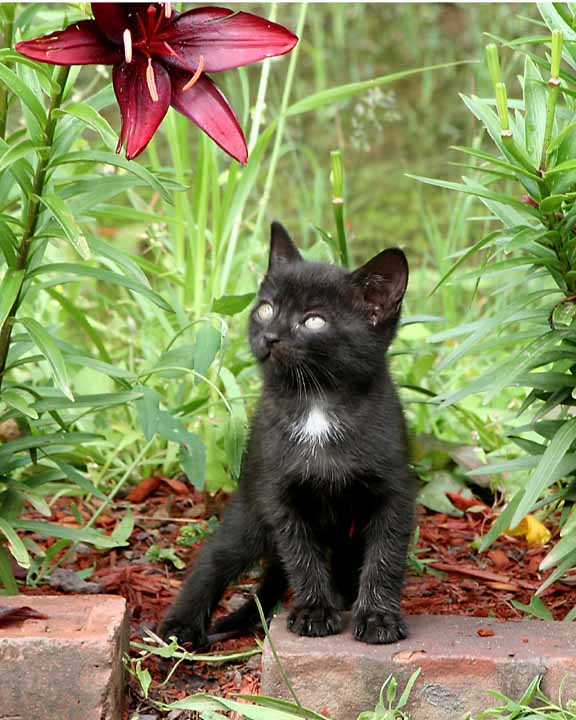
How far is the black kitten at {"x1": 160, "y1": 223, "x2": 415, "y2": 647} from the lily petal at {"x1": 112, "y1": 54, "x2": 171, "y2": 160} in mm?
631

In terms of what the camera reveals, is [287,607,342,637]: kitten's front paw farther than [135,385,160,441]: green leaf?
No

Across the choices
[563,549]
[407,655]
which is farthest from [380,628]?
[563,549]

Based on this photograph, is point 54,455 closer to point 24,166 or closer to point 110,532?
point 110,532

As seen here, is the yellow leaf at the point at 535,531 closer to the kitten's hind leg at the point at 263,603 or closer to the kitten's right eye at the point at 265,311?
the kitten's hind leg at the point at 263,603

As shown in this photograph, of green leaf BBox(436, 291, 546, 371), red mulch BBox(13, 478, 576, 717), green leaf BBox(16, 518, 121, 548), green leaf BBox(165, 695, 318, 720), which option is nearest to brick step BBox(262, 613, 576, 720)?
green leaf BBox(165, 695, 318, 720)

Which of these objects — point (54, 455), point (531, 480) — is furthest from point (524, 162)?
point (54, 455)

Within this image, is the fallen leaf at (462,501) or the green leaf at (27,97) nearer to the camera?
the green leaf at (27,97)

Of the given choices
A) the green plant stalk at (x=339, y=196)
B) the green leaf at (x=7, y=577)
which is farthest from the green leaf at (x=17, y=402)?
the green plant stalk at (x=339, y=196)

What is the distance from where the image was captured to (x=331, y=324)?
9.32 feet

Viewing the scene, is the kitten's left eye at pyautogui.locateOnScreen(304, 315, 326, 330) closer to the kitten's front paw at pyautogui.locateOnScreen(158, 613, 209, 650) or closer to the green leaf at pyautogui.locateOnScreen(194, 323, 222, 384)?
the green leaf at pyautogui.locateOnScreen(194, 323, 222, 384)

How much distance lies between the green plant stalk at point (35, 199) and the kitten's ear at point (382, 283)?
2.49 ft

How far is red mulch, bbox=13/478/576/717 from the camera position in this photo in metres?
2.98

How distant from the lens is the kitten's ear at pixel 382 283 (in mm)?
2854

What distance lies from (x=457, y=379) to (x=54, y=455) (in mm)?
1668
